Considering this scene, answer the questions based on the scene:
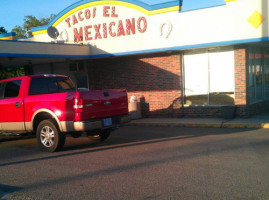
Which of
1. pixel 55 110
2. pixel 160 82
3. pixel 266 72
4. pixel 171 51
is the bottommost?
pixel 55 110

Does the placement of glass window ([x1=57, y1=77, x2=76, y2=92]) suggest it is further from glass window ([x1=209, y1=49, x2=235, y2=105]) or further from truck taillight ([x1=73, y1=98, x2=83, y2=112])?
glass window ([x1=209, y1=49, x2=235, y2=105])

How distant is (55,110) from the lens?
27.3ft

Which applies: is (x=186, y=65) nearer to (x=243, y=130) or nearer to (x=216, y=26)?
(x=216, y=26)

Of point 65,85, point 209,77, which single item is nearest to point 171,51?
point 209,77

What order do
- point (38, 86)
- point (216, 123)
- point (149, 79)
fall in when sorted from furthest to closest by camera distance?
point (149, 79) < point (216, 123) < point (38, 86)

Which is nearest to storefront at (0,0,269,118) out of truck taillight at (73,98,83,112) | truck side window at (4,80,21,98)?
truck side window at (4,80,21,98)

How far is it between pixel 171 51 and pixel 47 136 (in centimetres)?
770

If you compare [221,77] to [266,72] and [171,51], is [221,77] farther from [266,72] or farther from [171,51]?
[266,72]

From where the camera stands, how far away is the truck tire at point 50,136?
844 centimetres

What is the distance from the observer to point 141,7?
1476 centimetres

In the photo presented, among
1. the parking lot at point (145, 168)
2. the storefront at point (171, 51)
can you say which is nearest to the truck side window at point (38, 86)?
the parking lot at point (145, 168)

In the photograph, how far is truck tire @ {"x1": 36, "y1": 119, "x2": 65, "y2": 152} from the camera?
8.44 m

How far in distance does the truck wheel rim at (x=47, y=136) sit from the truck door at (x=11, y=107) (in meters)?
0.89

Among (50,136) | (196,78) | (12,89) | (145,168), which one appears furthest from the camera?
(196,78)
